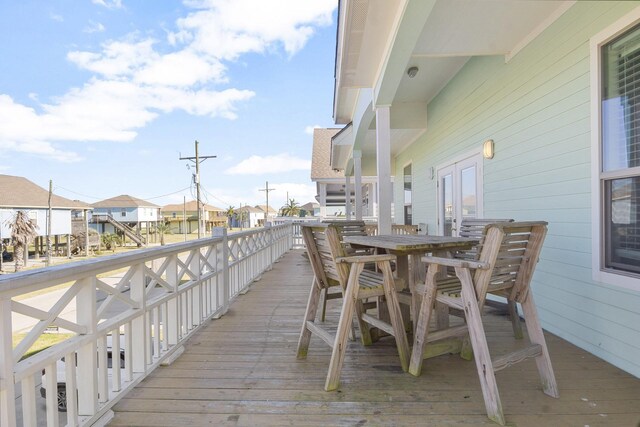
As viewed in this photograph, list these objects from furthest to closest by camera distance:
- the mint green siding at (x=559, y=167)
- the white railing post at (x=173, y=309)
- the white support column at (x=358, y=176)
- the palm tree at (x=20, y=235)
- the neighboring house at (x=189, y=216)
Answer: the neighboring house at (x=189, y=216) → the palm tree at (x=20, y=235) → the white support column at (x=358, y=176) → the white railing post at (x=173, y=309) → the mint green siding at (x=559, y=167)

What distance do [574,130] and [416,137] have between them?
430cm

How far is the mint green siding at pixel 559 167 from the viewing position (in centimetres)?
226

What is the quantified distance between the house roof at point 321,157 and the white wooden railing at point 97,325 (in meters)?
7.83

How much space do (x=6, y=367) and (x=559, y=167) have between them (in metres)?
3.64

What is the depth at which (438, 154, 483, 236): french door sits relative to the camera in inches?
165

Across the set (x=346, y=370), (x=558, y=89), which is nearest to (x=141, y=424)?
Answer: (x=346, y=370)

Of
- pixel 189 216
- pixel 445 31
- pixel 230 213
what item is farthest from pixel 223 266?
pixel 230 213

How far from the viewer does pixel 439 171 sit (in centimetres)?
544

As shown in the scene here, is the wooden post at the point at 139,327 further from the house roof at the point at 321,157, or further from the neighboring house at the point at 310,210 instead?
the neighboring house at the point at 310,210

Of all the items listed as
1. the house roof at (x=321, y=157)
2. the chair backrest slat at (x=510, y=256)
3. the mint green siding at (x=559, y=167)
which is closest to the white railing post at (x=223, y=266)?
the chair backrest slat at (x=510, y=256)

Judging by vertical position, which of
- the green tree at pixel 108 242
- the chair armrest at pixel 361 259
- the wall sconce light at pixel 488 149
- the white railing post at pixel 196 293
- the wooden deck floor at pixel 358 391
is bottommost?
the green tree at pixel 108 242

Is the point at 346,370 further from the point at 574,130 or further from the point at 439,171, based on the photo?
the point at 439,171

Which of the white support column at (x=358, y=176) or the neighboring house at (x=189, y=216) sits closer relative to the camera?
the white support column at (x=358, y=176)

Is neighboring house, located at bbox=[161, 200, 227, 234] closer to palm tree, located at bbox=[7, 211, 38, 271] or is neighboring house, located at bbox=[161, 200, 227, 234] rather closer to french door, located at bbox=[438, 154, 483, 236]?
palm tree, located at bbox=[7, 211, 38, 271]
